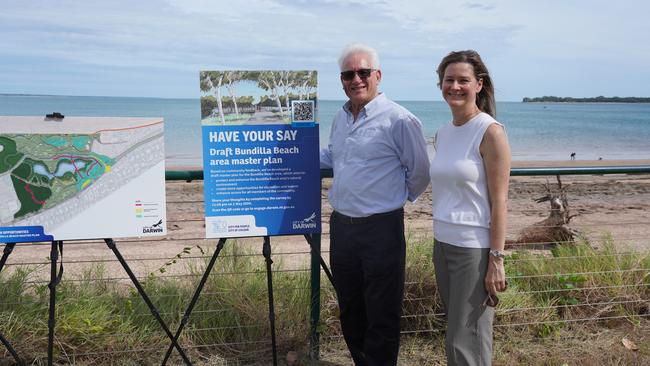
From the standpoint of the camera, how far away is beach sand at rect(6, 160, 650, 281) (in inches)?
241

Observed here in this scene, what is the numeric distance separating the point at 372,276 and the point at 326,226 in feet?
21.1

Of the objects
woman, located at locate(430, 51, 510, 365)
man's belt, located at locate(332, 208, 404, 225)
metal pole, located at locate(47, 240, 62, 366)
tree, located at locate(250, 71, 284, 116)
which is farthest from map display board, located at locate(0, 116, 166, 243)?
woman, located at locate(430, 51, 510, 365)

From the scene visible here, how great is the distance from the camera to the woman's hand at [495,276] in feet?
9.47

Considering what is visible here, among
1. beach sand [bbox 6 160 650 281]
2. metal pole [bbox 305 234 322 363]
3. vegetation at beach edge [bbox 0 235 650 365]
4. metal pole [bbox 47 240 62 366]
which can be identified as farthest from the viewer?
beach sand [bbox 6 160 650 281]

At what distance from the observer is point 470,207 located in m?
2.94

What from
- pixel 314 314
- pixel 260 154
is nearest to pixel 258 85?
pixel 260 154

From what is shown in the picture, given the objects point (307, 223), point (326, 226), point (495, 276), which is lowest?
point (326, 226)

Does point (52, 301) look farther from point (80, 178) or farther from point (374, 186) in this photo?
point (374, 186)

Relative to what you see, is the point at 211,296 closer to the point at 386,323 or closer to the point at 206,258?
the point at 206,258

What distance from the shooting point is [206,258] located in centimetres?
463

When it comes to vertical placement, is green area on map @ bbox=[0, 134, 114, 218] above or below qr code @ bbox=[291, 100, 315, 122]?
below

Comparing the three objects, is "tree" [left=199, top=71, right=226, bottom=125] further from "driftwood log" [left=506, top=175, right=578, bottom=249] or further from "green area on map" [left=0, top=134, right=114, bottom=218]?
"driftwood log" [left=506, top=175, right=578, bottom=249]

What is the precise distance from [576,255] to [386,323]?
93.5 inches

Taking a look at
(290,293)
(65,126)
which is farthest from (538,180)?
(65,126)
